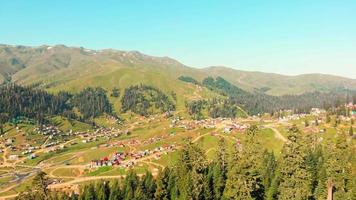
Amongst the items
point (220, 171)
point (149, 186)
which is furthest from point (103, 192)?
point (220, 171)

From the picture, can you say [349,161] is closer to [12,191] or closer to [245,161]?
[245,161]

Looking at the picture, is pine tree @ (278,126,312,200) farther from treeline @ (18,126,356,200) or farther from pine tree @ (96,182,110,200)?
pine tree @ (96,182,110,200)

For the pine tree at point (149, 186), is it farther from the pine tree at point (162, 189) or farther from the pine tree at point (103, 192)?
the pine tree at point (103, 192)

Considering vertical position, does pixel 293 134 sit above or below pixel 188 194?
above

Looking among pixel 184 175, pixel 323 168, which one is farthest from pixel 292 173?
pixel 323 168

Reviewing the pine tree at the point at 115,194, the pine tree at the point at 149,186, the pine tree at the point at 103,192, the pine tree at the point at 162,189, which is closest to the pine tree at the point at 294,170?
the pine tree at the point at 162,189

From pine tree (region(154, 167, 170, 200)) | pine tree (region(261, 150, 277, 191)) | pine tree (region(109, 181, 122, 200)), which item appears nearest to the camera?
pine tree (region(154, 167, 170, 200))

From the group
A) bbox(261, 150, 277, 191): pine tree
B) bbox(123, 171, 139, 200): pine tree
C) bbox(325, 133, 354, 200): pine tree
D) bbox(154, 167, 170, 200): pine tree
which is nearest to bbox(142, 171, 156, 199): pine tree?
bbox(123, 171, 139, 200): pine tree

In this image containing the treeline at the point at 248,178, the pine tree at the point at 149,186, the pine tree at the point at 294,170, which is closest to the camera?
the pine tree at the point at 294,170
